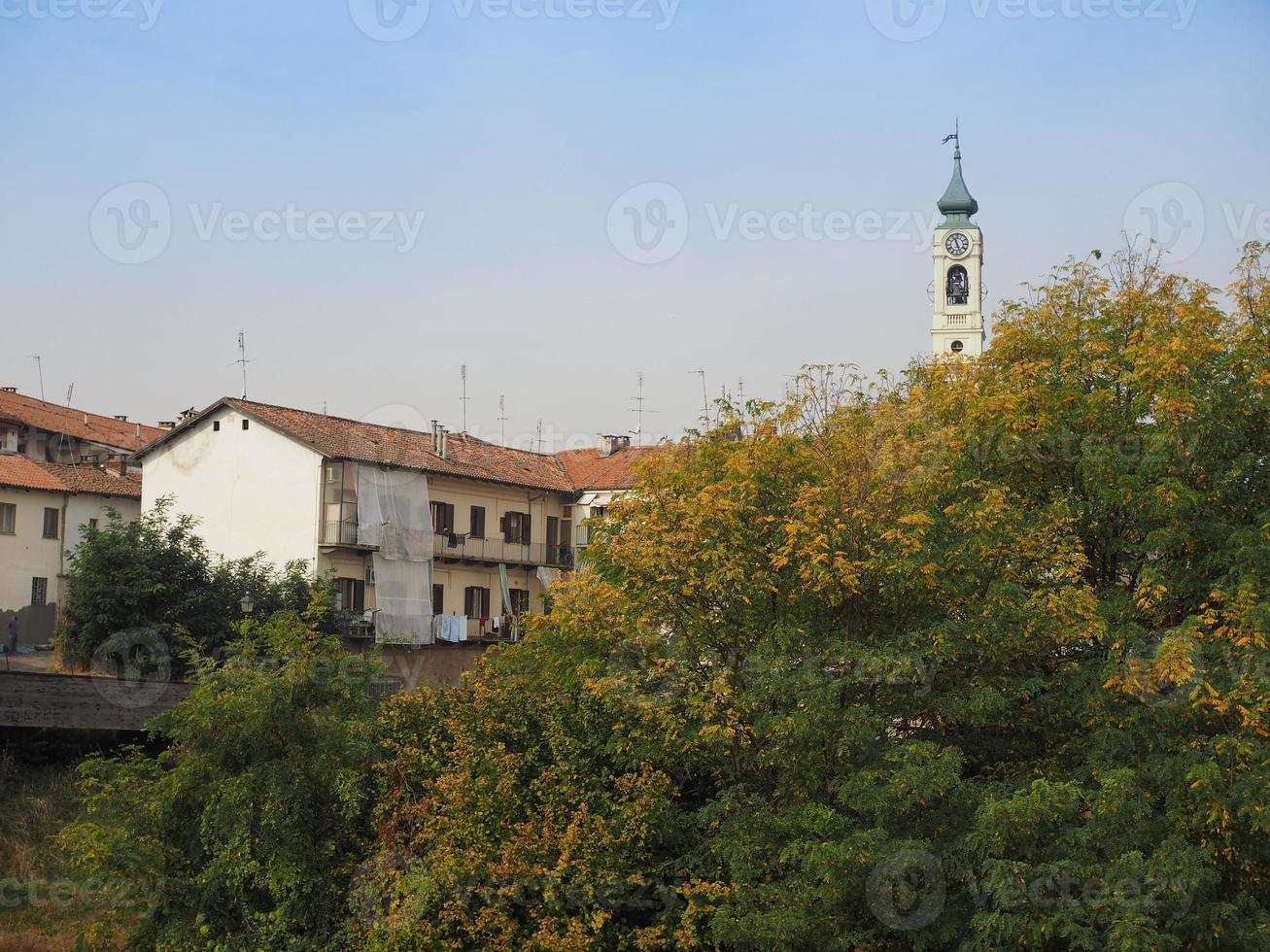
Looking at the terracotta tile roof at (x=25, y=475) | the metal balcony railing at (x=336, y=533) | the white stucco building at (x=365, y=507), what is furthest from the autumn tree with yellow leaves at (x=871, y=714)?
the terracotta tile roof at (x=25, y=475)

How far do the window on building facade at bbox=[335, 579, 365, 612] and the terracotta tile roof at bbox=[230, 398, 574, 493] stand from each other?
3563 millimetres

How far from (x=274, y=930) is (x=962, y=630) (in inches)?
387

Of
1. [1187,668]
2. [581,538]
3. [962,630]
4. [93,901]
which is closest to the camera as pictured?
[1187,668]

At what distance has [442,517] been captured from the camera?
4556 cm

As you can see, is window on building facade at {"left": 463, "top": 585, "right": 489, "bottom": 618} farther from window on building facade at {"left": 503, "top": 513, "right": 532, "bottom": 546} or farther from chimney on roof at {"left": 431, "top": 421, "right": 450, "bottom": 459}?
chimney on roof at {"left": 431, "top": 421, "right": 450, "bottom": 459}

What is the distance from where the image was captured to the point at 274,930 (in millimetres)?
19266

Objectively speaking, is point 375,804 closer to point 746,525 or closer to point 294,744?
point 294,744

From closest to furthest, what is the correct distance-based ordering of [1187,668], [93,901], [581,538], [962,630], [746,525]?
[1187,668]
[962,630]
[746,525]
[93,901]
[581,538]

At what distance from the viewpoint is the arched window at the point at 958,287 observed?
78.8 m

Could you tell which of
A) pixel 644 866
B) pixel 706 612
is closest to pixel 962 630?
pixel 706 612

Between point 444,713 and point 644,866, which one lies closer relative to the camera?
point 644,866

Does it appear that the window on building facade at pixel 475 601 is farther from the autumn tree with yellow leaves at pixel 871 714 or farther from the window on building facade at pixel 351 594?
the autumn tree with yellow leaves at pixel 871 714

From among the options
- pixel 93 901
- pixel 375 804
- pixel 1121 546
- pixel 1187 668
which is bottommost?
pixel 93 901

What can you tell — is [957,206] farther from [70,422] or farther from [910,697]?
[910,697]
